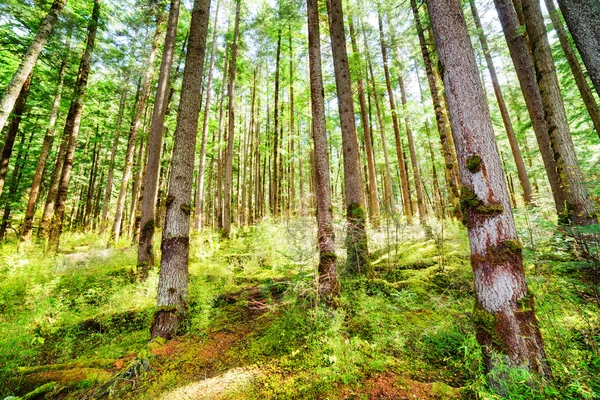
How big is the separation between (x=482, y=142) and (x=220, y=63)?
18.3m

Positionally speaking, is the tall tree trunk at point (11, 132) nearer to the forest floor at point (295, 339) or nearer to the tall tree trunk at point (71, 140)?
→ the tall tree trunk at point (71, 140)

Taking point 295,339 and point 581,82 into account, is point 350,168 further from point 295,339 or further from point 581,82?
point 581,82

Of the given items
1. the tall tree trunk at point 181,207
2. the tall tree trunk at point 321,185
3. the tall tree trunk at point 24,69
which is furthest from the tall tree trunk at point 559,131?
the tall tree trunk at point 24,69

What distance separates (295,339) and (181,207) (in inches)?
124

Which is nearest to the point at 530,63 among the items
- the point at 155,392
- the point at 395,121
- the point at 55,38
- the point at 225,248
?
the point at 395,121

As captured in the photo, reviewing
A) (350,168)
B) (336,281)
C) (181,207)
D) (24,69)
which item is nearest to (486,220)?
(336,281)

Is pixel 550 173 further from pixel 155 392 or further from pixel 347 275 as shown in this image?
pixel 155 392

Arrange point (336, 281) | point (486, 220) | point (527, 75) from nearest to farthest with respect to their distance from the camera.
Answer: point (486, 220), point (336, 281), point (527, 75)

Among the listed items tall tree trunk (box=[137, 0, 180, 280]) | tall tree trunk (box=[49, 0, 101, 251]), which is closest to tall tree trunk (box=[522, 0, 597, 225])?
tall tree trunk (box=[137, 0, 180, 280])

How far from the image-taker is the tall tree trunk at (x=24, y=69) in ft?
16.9

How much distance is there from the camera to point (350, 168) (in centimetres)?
685

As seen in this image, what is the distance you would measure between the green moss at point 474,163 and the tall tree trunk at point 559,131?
14.8ft

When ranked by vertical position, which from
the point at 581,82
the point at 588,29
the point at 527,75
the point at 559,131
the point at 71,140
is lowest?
the point at 559,131

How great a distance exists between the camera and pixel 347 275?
6.39 m
